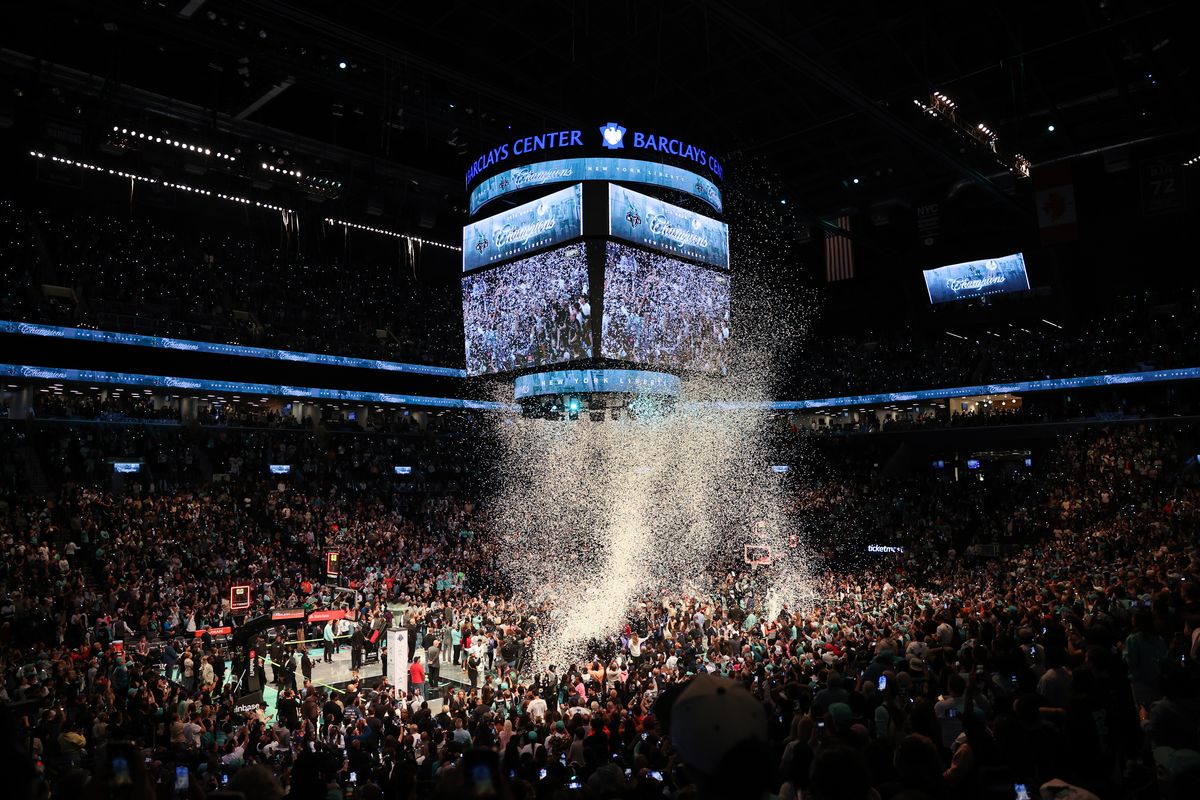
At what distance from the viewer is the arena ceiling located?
60.6ft

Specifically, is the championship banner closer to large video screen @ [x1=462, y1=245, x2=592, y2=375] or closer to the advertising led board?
large video screen @ [x1=462, y1=245, x2=592, y2=375]

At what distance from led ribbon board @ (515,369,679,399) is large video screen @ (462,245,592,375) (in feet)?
3.78

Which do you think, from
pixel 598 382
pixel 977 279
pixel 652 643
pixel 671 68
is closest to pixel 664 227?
pixel 598 382

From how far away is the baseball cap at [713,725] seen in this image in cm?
173

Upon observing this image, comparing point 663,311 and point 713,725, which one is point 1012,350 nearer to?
point 663,311

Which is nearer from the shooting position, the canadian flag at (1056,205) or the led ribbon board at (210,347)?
the canadian flag at (1056,205)

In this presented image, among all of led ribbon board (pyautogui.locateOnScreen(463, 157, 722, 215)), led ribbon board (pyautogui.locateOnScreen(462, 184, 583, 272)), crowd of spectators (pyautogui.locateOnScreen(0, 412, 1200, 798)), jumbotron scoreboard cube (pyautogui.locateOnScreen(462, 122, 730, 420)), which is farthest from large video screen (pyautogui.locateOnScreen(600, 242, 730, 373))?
crowd of spectators (pyautogui.locateOnScreen(0, 412, 1200, 798))

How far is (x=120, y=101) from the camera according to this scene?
74.5 feet

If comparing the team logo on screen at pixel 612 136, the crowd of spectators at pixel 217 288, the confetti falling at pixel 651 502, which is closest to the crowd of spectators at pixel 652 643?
the confetti falling at pixel 651 502

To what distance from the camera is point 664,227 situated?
20.0 metres

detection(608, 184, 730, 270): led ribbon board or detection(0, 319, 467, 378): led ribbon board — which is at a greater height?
detection(608, 184, 730, 270): led ribbon board

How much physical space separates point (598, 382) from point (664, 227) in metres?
4.36

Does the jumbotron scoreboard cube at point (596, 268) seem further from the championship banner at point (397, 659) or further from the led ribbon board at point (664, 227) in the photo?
the championship banner at point (397, 659)

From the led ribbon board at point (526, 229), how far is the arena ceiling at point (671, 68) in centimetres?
345
